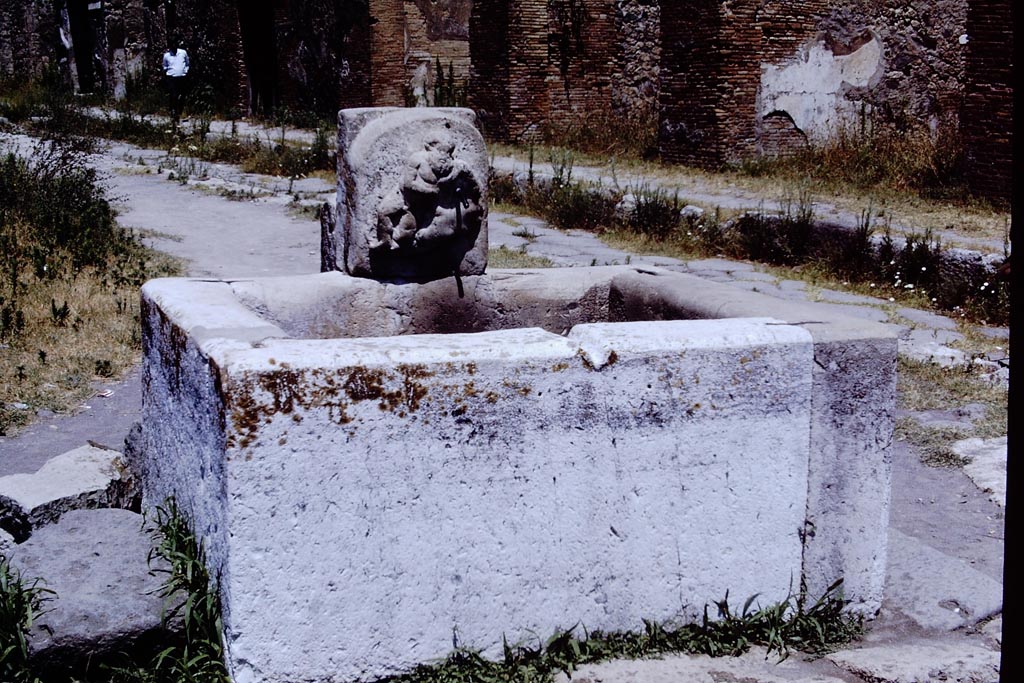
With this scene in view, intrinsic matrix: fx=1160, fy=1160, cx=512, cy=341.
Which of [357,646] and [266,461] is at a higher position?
[266,461]

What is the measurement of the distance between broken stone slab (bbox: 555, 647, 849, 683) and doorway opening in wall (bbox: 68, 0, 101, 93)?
69.1 feet

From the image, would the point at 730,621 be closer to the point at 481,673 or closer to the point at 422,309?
the point at 481,673

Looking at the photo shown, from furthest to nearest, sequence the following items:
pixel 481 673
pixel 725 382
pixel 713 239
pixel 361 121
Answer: pixel 713 239 → pixel 361 121 → pixel 725 382 → pixel 481 673

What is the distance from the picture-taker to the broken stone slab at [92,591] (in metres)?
2.67

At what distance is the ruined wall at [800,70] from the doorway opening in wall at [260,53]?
27.5 ft

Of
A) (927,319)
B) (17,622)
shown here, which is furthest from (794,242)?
(17,622)

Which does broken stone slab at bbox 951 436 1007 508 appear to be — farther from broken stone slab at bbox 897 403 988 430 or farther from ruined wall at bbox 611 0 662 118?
ruined wall at bbox 611 0 662 118

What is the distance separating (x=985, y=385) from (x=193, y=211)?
7137 mm

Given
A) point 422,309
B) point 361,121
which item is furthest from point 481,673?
point 361,121

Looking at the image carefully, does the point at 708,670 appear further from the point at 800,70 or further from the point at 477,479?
the point at 800,70

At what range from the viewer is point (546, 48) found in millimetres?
15258

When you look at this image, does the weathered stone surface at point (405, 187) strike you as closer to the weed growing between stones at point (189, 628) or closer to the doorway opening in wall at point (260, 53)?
the weed growing between stones at point (189, 628)

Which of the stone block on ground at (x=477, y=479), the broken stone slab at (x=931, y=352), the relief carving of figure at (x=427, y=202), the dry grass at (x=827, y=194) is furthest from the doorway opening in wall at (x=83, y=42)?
the stone block on ground at (x=477, y=479)

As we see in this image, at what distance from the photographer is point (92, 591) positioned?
9.20 ft
